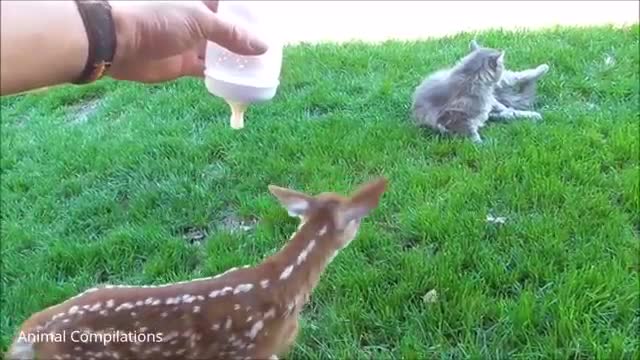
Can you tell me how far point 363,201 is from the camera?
4.49 ft

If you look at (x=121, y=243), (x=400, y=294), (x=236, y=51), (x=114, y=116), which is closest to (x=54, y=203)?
(x=121, y=243)

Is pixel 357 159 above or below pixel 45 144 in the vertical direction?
above

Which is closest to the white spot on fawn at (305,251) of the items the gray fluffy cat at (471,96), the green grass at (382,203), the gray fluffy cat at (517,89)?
the green grass at (382,203)

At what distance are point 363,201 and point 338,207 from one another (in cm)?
5

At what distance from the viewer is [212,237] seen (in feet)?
9.25

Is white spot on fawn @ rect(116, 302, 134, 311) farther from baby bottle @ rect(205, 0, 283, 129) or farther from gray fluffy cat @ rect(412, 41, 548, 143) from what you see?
gray fluffy cat @ rect(412, 41, 548, 143)

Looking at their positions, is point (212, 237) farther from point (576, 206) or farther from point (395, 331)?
point (576, 206)

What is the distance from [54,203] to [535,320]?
5.14ft

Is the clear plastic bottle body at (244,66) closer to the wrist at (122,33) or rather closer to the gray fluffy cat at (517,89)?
the wrist at (122,33)

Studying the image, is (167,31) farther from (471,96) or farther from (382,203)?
(471,96)

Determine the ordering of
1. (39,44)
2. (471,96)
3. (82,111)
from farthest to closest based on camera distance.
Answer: (82,111) → (471,96) → (39,44)

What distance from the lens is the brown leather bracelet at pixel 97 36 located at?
1337 millimetres

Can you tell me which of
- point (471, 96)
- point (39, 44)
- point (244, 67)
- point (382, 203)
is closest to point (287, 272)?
point (244, 67)

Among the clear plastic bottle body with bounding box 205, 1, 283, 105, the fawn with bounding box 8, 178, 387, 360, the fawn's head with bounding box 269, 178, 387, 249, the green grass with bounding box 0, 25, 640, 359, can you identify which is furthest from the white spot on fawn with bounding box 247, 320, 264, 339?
the green grass with bounding box 0, 25, 640, 359
